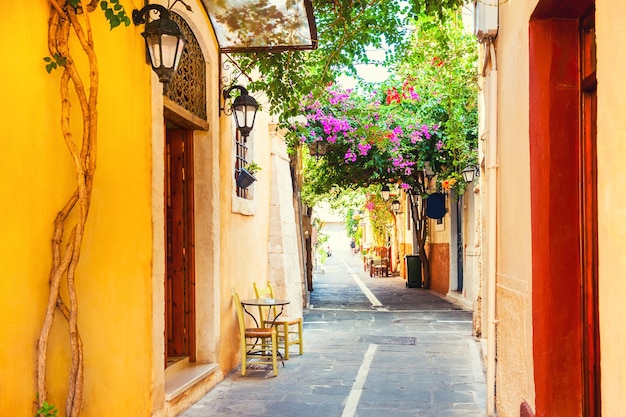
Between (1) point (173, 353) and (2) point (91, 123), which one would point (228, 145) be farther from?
(2) point (91, 123)

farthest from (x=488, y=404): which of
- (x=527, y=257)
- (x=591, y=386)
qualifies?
(x=591, y=386)

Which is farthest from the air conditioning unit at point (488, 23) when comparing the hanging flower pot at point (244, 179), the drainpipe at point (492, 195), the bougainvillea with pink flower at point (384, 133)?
the bougainvillea with pink flower at point (384, 133)

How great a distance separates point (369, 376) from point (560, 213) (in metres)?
4.52

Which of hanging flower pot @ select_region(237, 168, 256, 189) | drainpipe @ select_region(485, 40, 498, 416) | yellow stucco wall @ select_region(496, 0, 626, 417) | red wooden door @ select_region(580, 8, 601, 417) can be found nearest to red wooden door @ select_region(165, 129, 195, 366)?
hanging flower pot @ select_region(237, 168, 256, 189)

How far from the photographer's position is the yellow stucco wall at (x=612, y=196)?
217 cm

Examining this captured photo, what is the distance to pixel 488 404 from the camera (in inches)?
238

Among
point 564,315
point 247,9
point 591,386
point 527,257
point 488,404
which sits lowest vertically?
point 488,404

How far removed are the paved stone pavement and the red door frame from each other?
2.45 m

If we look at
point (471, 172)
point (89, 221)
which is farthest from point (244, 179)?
point (471, 172)

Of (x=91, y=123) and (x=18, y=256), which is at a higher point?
(x=91, y=123)

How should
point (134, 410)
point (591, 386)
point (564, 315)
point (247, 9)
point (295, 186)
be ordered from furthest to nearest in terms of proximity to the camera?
point (295, 186), point (247, 9), point (134, 410), point (564, 315), point (591, 386)

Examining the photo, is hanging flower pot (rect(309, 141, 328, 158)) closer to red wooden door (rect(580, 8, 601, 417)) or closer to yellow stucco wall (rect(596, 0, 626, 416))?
red wooden door (rect(580, 8, 601, 417))

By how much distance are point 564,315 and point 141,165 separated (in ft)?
11.1

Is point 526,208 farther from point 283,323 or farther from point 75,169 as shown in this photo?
point 283,323
